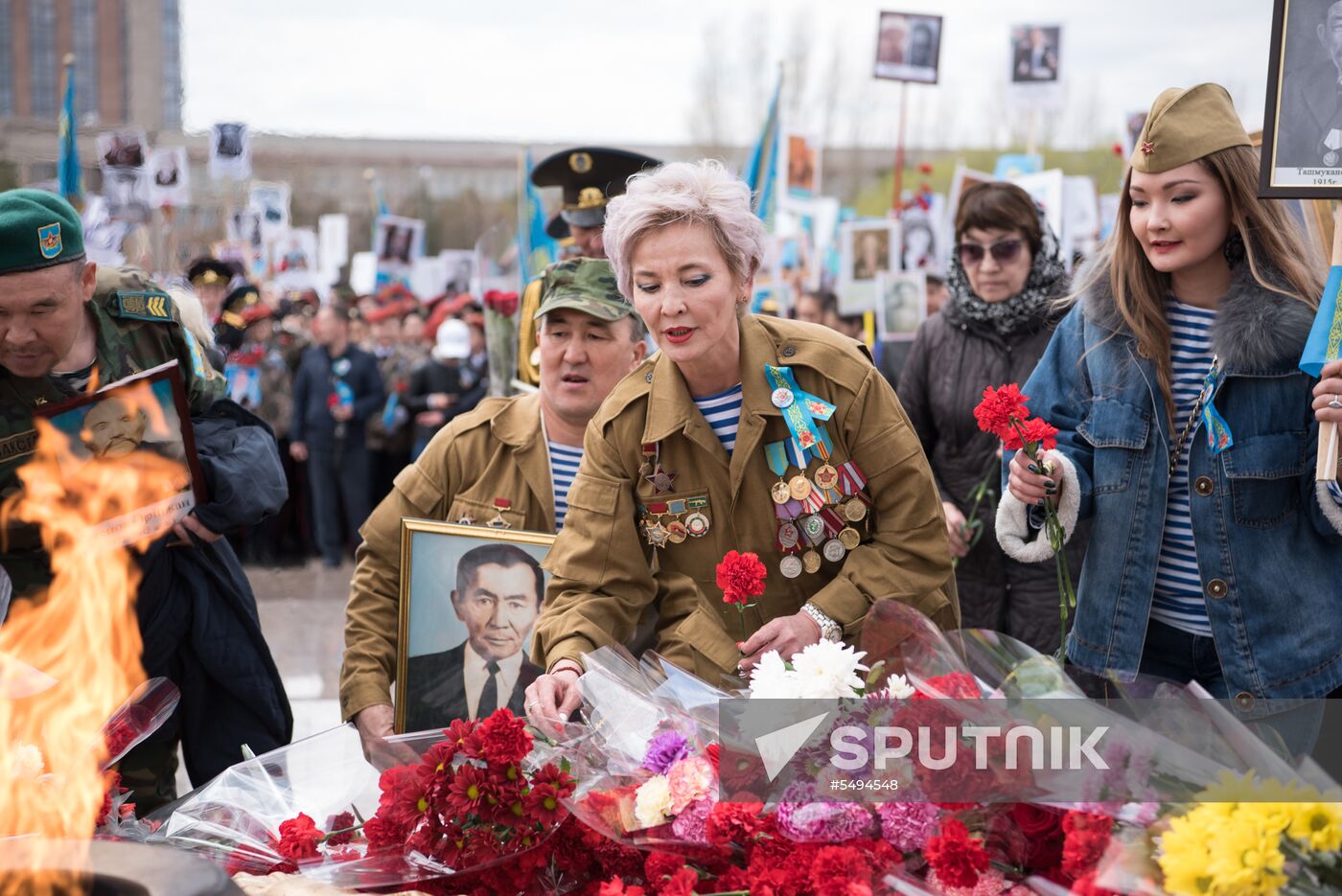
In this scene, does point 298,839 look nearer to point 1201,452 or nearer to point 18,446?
point 18,446

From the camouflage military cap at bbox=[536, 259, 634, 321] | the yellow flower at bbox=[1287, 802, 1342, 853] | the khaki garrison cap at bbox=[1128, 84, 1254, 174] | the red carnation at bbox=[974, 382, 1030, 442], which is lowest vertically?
the yellow flower at bbox=[1287, 802, 1342, 853]

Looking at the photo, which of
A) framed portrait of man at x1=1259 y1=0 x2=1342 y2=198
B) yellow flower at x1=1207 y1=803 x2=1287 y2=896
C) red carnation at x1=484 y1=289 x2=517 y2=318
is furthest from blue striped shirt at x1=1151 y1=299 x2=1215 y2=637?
red carnation at x1=484 y1=289 x2=517 y2=318

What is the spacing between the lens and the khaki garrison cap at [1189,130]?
108 inches

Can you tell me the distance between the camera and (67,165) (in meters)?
10.6

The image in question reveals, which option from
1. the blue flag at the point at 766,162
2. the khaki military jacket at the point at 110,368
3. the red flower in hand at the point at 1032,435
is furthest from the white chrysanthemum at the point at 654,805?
the blue flag at the point at 766,162

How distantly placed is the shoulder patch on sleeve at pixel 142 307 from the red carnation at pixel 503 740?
1.90m

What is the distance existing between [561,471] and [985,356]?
1.88 meters

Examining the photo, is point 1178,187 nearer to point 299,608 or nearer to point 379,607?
point 379,607

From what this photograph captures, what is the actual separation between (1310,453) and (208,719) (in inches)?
115

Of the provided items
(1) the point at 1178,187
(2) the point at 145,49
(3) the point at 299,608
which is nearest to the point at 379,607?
(1) the point at 1178,187

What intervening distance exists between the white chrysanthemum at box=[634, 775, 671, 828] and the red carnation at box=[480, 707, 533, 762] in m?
0.23

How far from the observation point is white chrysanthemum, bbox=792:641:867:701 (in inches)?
83.5

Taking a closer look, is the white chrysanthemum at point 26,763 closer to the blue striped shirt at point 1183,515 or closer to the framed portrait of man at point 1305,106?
the blue striped shirt at point 1183,515

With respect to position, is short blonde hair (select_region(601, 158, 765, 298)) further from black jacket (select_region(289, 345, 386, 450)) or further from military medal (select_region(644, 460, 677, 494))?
black jacket (select_region(289, 345, 386, 450))
